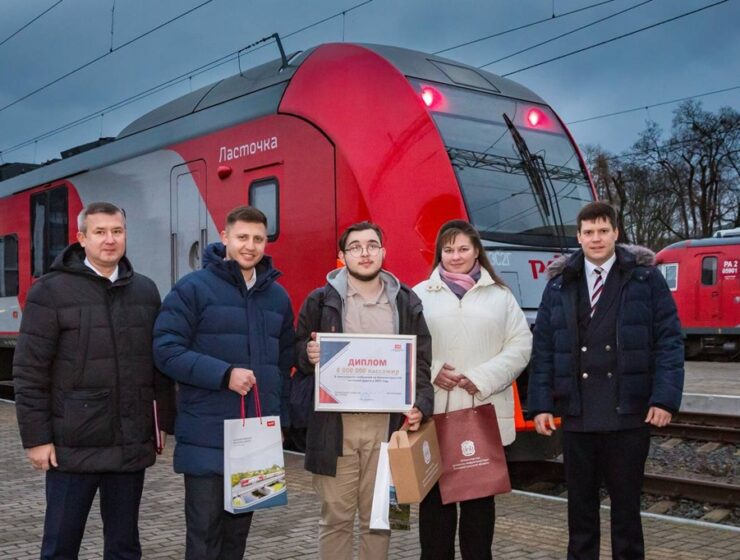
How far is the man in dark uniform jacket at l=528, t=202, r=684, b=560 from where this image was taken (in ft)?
12.5

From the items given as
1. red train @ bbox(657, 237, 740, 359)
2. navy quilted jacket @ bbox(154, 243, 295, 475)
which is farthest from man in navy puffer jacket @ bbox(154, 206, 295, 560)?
red train @ bbox(657, 237, 740, 359)

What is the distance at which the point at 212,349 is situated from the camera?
141 inches

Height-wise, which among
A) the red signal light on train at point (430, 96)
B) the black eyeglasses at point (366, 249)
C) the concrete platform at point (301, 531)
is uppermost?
the red signal light on train at point (430, 96)

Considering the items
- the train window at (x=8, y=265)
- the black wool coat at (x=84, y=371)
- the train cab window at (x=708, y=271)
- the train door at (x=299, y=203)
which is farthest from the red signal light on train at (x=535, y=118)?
the train cab window at (x=708, y=271)

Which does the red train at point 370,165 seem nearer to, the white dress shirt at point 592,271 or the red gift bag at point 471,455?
the white dress shirt at point 592,271

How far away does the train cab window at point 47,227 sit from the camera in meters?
10.6

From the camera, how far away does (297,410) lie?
377cm

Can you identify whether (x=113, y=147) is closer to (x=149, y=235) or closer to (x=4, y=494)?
(x=149, y=235)

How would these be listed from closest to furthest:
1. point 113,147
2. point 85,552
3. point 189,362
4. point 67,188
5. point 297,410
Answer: point 189,362
point 297,410
point 85,552
point 113,147
point 67,188

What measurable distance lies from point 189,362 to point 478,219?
3578mm

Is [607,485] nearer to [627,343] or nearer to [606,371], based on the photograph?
[606,371]

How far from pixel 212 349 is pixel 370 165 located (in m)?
3.25

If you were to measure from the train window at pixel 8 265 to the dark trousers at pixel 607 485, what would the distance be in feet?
31.8

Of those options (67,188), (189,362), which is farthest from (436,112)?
(67,188)
